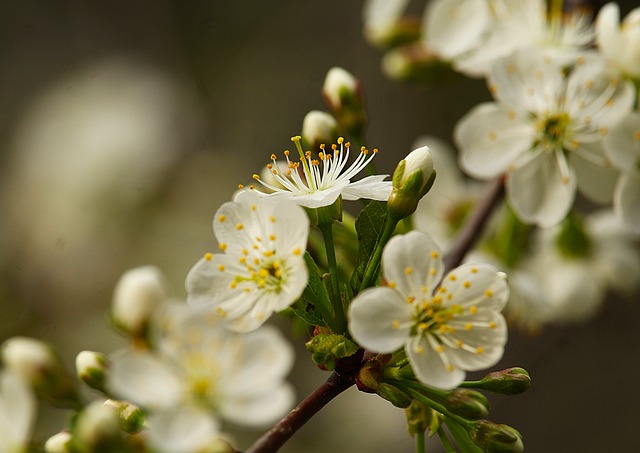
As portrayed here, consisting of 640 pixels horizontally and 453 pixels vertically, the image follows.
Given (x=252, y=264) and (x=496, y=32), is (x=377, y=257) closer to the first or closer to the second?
(x=252, y=264)

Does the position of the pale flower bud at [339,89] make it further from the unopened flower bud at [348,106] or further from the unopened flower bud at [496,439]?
the unopened flower bud at [496,439]

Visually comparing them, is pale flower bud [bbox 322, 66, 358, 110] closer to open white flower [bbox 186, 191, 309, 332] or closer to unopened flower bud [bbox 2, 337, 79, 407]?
open white flower [bbox 186, 191, 309, 332]

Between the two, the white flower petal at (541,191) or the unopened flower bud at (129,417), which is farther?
the white flower petal at (541,191)

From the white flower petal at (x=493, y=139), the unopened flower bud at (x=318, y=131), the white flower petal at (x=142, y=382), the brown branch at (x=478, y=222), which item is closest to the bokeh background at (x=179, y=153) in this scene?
the brown branch at (x=478, y=222)

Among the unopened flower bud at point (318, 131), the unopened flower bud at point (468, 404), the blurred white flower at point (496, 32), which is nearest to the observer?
the unopened flower bud at point (468, 404)

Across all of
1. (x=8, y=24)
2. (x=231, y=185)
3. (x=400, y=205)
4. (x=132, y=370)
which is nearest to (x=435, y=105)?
(x=231, y=185)

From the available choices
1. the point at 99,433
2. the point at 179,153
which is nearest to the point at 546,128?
the point at 99,433

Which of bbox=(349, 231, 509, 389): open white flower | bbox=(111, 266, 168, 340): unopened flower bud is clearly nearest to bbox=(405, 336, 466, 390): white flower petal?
bbox=(349, 231, 509, 389): open white flower
